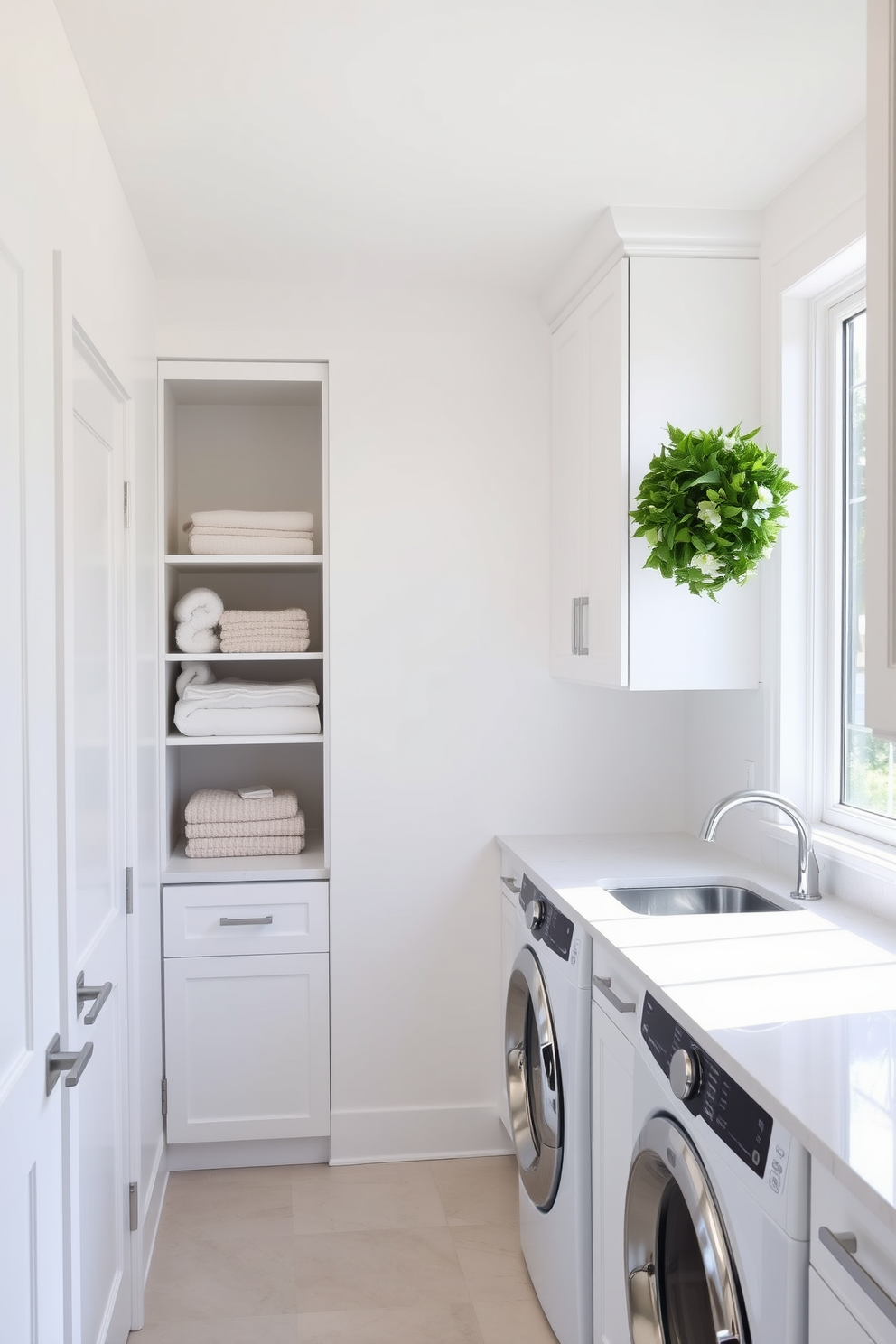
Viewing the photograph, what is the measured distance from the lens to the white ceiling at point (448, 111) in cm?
169

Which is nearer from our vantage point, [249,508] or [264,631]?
[264,631]

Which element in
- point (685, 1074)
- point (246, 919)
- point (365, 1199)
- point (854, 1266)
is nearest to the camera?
point (854, 1266)

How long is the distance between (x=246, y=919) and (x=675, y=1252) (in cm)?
164

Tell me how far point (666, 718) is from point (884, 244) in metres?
1.92

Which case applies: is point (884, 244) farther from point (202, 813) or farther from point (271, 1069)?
point (271, 1069)

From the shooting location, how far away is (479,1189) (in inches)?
113

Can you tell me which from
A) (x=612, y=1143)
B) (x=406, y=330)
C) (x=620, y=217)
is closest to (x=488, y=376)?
(x=406, y=330)

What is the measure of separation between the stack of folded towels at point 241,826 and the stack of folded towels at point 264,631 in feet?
1.44

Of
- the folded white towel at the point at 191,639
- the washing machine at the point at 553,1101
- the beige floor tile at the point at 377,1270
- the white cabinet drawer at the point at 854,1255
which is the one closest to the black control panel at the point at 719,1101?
the white cabinet drawer at the point at 854,1255

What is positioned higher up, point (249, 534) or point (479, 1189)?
point (249, 534)

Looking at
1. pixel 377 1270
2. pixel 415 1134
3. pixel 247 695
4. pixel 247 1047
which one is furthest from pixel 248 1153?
pixel 247 695

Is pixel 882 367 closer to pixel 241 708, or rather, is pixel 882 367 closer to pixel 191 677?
pixel 241 708

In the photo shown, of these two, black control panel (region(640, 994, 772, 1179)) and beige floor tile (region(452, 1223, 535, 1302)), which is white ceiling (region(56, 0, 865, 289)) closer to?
black control panel (region(640, 994, 772, 1179))

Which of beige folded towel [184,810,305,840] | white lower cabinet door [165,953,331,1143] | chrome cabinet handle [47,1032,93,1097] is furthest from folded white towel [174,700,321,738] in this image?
chrome cabinet handle [47,1032,93,1097]
